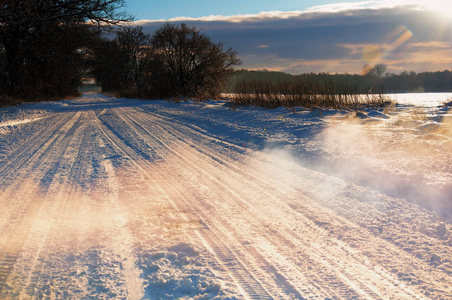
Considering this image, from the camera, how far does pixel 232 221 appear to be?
11.3ft

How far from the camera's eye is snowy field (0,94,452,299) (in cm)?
238

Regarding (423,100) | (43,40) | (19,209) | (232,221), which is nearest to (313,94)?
(423,100)

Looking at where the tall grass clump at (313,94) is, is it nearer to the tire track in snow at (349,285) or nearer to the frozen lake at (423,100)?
the frozen lake at (423,100)

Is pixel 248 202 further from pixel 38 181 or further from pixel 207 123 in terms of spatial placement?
pixel 207 123

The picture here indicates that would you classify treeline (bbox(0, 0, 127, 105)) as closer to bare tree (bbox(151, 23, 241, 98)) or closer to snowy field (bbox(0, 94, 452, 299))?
bare tree (bbox(151, 23, 241, 98))

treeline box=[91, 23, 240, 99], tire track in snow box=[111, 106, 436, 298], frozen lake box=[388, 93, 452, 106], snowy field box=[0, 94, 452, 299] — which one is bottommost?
tire track in snow box=[111, 106, 436, 298]

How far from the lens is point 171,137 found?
8.61 meters

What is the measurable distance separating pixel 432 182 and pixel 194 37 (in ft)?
87.3

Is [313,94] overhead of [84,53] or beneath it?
beneath

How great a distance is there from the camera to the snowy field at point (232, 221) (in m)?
2.38

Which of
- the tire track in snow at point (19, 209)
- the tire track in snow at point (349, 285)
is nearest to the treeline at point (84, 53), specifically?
the tire track in snow at point (19, 209)

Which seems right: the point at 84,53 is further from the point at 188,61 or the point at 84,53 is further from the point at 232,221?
the point at 232,221

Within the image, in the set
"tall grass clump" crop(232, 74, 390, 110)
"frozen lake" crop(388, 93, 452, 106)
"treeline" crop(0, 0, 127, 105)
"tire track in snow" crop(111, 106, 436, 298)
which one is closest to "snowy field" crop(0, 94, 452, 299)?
"tire track in snow" crop(111, 106, 436, 298)

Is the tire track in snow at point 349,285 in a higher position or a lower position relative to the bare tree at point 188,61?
lower
